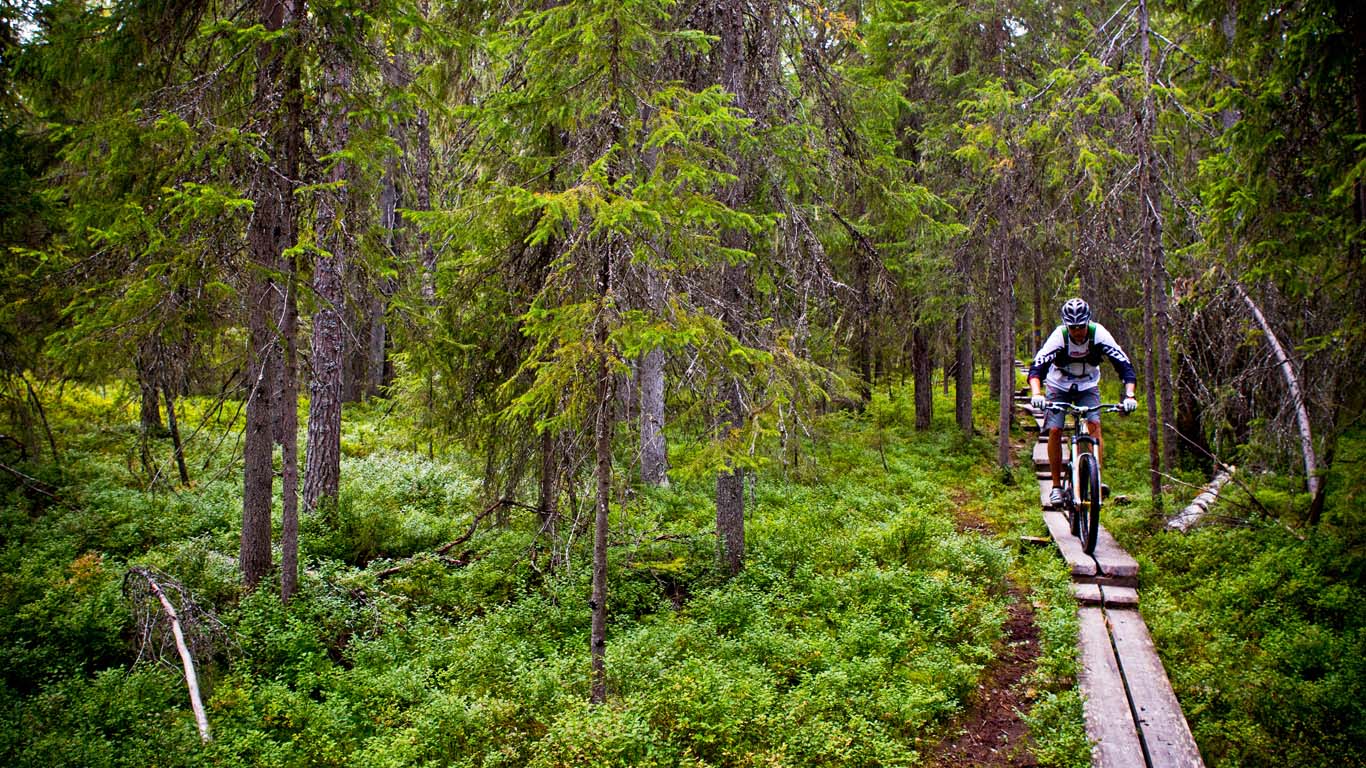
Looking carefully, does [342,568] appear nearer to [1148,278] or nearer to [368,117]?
[368,117]

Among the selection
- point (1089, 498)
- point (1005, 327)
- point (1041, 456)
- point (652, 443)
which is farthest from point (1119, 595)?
point (1005, 327)

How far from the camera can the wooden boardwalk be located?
197 inches

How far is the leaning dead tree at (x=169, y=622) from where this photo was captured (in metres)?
6.48

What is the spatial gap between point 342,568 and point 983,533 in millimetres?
8437

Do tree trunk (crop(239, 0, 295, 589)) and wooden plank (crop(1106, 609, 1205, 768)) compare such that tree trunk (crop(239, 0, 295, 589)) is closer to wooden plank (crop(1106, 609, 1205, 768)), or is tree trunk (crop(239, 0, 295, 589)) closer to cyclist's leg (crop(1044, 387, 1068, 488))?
wooden plank (crop(1106, 609, 1205, 768))

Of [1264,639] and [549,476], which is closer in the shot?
[1264,639]

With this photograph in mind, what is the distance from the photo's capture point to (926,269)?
15.9 meters

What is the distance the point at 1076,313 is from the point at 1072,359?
0.68m

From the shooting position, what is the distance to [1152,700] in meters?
5.59

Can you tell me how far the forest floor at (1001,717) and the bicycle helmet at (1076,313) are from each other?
328 centimetres

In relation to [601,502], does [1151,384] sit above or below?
above

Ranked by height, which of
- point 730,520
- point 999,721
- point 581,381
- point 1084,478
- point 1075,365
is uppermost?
point 581,381

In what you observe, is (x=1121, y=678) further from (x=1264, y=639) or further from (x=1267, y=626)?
(x=1267, y=626)

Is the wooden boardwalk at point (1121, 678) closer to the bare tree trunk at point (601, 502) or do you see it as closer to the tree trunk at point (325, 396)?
the bare tree trunk at point (601, 502)
